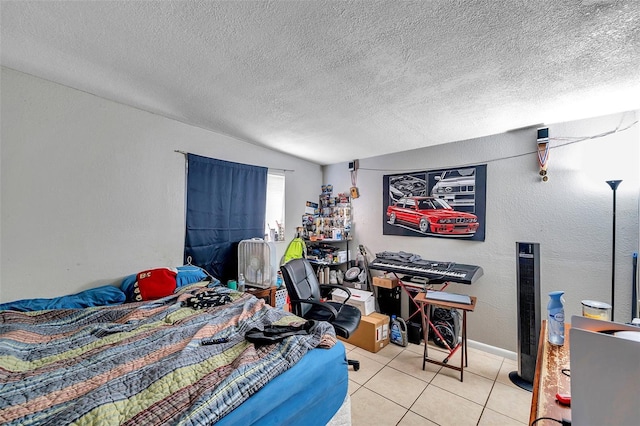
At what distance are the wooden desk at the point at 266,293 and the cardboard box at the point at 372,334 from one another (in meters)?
0.87

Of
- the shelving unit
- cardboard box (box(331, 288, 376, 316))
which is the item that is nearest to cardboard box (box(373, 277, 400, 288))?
cardboard box (box(331, 288, 376, 316))

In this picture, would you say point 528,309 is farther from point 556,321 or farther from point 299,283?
point 299,283

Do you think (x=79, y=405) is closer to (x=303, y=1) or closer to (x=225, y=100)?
(x=303, y=1)

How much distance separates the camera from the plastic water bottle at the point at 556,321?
1315 millimetres

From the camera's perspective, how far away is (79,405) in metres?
0.87

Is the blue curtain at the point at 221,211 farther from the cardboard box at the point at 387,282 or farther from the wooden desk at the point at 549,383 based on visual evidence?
the wooden desk at the point at 549,383

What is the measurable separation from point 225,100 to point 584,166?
317 centimetres

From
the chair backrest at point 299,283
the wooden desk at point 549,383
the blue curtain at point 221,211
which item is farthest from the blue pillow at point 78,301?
the wooden desk at point 549,383

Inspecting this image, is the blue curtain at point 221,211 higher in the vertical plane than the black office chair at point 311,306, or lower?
higher

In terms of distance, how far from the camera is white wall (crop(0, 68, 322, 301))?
1.79 metres

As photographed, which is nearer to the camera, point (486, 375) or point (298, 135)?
point (486, 375)

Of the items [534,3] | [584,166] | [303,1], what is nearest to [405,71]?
[534,3]

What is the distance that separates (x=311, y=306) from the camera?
2.48m

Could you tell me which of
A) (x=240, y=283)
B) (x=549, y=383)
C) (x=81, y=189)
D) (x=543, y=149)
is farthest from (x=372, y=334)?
(x=81, y=189)
